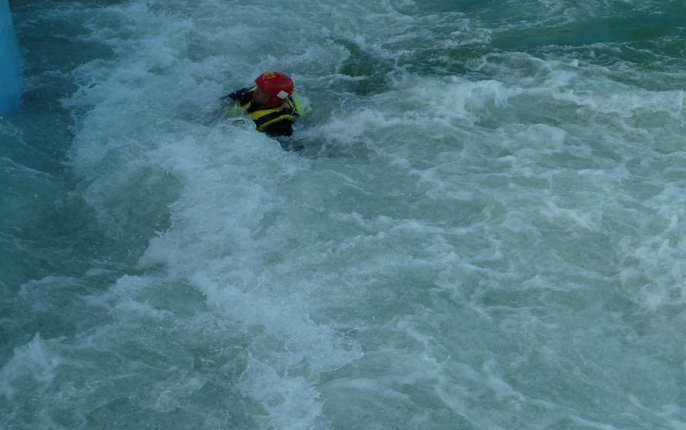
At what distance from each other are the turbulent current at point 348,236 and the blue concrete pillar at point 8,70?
0.21m

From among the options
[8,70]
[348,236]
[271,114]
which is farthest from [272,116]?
[8,70]

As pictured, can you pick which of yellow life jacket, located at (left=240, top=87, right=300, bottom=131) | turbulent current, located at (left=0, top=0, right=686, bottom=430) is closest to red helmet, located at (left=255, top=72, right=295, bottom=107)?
yellow life jacket, located at (left=240, top=87, right=300, bottom=131)

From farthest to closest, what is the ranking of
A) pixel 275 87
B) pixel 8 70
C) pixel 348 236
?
pixel 8 70 → pixel 275 87 → pixel 348 236

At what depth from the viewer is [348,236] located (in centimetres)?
557

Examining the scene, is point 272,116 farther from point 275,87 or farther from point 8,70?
point 8,70

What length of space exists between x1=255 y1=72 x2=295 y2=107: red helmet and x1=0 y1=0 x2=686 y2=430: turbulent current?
0.43 meters

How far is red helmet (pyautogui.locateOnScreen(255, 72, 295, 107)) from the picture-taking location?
21.4 ft

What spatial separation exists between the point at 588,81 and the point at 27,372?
6175mm

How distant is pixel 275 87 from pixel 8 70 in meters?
2.73

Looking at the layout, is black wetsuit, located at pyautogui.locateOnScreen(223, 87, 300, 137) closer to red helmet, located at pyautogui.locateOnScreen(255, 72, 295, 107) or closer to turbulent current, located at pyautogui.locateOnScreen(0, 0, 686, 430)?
red helmet, located at pyautogui.locateOnScreen(255, 72, 295, 107)

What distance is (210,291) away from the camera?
5.07m

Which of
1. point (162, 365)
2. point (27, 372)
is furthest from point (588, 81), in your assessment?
point (27, 372)

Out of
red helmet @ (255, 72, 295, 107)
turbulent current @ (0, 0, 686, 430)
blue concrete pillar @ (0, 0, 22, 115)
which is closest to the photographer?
turbulent current @ (0, 0, 686, 430)

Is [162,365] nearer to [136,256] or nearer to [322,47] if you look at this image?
[136,256]
